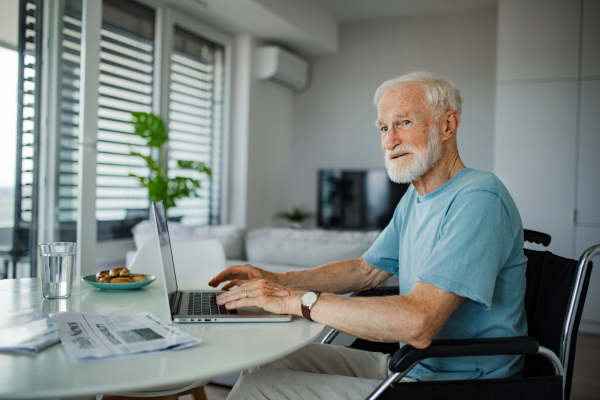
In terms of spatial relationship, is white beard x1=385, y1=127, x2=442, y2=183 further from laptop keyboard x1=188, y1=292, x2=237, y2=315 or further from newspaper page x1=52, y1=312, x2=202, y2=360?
newspaper page x1=52, y1=312, x2=202, y2=360

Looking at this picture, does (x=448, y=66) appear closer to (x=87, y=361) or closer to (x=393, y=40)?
(x=393, y=40)

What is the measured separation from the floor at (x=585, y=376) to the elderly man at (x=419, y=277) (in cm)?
105

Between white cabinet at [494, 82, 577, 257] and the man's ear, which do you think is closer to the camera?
the man's ear

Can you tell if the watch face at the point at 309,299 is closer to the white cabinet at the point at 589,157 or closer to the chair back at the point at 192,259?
the chair back at the point at 192,259

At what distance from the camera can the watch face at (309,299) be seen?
3.34 ft

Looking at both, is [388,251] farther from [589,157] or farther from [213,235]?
[589,157]

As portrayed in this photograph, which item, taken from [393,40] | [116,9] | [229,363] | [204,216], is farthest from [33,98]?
[393,40]

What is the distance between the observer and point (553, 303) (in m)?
1.18

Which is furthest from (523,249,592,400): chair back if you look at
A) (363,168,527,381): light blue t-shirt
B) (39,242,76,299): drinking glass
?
(39,242,76,299): drinking glass

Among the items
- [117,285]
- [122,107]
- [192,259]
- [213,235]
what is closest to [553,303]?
[117,285]

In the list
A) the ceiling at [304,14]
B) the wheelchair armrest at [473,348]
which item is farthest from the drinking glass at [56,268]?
the ceiling at [304,14]

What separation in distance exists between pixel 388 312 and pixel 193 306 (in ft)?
1.46

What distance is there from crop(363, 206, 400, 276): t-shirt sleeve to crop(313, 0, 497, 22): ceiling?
4.03 meters

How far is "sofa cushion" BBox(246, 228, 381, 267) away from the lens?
7.06ft
